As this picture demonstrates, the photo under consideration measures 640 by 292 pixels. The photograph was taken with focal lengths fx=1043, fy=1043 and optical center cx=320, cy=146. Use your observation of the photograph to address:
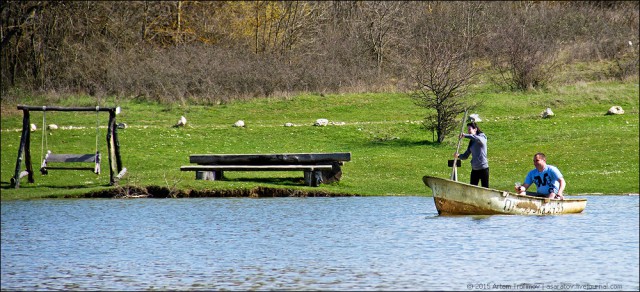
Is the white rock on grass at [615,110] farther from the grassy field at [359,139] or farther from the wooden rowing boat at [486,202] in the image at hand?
the wooden rowing boat at [486,202]

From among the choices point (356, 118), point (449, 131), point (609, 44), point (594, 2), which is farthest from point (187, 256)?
point (594, 2)

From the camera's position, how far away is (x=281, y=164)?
30781 mm

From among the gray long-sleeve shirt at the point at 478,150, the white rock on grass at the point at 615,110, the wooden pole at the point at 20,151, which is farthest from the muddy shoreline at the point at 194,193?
the white rock on grass at the point at 615,110

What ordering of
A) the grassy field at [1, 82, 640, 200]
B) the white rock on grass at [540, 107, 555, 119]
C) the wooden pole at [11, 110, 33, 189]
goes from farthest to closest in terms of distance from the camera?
the white rock on grass at [540, 107, 555, 119]
the grassy field at [1, 82, 640, 200]
the wooden pole at [11, 110, 33, 189]

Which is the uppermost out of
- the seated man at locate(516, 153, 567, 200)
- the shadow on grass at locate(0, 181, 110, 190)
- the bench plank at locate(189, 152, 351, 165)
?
the seated man at locate(516, 153, 567, 200)

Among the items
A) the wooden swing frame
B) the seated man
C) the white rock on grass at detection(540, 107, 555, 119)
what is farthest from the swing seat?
the white rock on grass at detection(540, 107, 555, 119)

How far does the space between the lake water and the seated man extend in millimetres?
611

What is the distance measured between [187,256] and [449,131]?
21.7m

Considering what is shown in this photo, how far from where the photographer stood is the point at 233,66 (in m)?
53.0

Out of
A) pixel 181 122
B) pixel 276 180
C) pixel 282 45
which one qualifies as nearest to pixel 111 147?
pixel 276 180

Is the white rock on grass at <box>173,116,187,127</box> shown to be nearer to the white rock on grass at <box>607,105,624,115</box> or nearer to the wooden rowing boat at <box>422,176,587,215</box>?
the white rock on grass at <box>607,105,624,115</box>

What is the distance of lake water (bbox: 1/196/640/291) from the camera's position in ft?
51.5

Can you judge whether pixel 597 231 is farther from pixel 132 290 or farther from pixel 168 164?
pixel 168 164

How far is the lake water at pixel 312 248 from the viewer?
1571 cm
